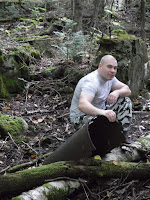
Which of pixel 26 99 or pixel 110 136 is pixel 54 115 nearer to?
pixel 26 99

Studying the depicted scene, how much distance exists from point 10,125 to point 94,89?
6.22 feet

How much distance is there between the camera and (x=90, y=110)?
11.0 feet

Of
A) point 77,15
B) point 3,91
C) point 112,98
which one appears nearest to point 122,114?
point 112,98

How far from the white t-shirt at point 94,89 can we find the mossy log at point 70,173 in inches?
44.2

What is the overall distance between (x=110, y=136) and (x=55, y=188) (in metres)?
0.99

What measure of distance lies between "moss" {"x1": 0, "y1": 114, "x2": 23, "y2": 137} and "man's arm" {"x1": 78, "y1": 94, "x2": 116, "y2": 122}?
1.77 metres

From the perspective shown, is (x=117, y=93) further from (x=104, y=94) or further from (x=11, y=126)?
(x=11, y=126)

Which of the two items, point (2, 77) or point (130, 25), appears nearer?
point (2, 77)

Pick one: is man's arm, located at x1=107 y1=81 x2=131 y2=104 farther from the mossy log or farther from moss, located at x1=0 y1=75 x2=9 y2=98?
moss, located at x1=0 y1=75 x2=9 y2=98

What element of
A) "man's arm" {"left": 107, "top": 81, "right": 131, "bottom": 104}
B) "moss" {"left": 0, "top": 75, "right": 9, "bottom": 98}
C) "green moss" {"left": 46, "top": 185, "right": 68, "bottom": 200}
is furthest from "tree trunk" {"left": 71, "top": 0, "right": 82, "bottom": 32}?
"green moss" {"left": 46, "top": 185, "right": 68, "bottom": 200}

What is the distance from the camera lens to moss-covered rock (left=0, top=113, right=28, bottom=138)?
181 inches

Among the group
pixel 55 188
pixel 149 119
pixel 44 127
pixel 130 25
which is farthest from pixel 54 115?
pixel 130 25

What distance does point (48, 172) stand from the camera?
2.91 metres

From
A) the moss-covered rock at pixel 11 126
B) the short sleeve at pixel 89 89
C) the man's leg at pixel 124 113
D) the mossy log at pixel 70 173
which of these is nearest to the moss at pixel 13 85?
the moss-covered rock at pixel 11 126
